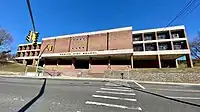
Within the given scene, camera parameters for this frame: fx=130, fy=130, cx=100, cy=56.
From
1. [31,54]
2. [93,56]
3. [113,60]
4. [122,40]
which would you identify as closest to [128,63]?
[113,60]

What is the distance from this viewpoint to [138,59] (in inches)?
1623

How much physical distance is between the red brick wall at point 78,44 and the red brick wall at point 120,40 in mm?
8913

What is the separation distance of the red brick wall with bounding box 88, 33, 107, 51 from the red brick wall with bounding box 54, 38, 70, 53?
8938 mm

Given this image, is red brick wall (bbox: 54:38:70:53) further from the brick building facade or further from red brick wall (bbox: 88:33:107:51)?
red brick wall (bbox: 88:33:107:51)

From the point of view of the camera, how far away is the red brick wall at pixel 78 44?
143 feet

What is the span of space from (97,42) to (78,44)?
7148 mm

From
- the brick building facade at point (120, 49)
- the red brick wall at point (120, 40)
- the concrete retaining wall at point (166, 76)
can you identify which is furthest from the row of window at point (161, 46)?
the concrete retaining wall at point (166, 76)

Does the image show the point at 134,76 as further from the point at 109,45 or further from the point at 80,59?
the point at 80,59

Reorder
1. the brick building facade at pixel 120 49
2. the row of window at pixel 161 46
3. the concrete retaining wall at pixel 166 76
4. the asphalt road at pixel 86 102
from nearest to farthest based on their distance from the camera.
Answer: the asphalt road at pixel 86 102, the concrete retaining wall at pixel 166 76, the row of window at pixel 161 46, the brick building facade at pixel 120 49

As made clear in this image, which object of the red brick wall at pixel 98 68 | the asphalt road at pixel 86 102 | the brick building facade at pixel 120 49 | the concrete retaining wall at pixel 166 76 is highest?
the brick building facade at pixel 120 49

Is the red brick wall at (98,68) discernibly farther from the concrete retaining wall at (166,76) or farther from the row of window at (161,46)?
the concrete retaining wall at (166,76)

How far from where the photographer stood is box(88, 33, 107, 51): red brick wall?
133 ft

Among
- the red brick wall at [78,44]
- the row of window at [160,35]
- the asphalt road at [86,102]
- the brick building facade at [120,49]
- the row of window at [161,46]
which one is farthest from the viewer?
the red brick wall at [78,44]

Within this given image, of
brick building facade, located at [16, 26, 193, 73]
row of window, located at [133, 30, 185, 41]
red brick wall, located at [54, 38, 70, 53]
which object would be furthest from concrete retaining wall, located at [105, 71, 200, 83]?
red brick wall, located at [54, 38, 70, 53]
